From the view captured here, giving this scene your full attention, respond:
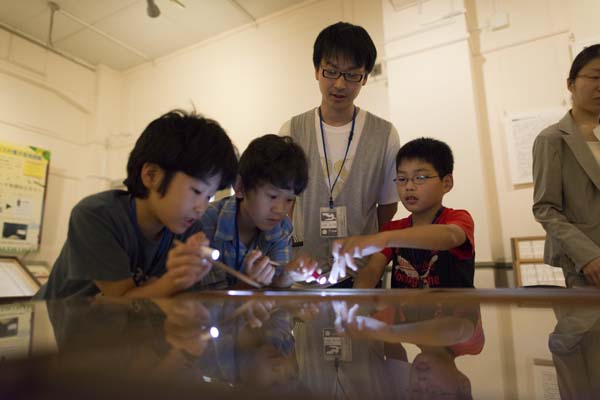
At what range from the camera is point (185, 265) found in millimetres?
725

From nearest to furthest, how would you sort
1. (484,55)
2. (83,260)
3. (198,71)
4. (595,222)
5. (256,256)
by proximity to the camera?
(83,260)
(256,256)
(595,222)
(484,55)
(198,71)

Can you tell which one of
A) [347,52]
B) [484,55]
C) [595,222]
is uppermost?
[484,55]

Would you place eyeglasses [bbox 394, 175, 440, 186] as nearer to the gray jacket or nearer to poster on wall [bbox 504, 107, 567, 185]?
the gray jacket

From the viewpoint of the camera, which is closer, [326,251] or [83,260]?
[83,260]

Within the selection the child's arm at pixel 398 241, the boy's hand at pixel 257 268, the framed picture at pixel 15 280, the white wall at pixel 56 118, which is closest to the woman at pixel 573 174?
the child's arm at pixel 398 241

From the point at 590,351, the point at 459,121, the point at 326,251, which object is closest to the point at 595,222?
the point at 326,251

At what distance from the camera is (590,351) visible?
0.21m

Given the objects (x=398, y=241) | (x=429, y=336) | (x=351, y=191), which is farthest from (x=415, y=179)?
(x=429, y=336)

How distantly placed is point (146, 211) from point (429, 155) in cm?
87

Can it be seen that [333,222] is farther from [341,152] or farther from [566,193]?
[566,193]

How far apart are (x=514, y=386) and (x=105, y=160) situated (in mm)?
4951

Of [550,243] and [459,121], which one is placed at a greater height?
[459,121]

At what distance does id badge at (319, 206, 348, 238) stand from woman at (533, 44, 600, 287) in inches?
23.6

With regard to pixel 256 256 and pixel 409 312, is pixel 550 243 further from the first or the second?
pixel 409 312
